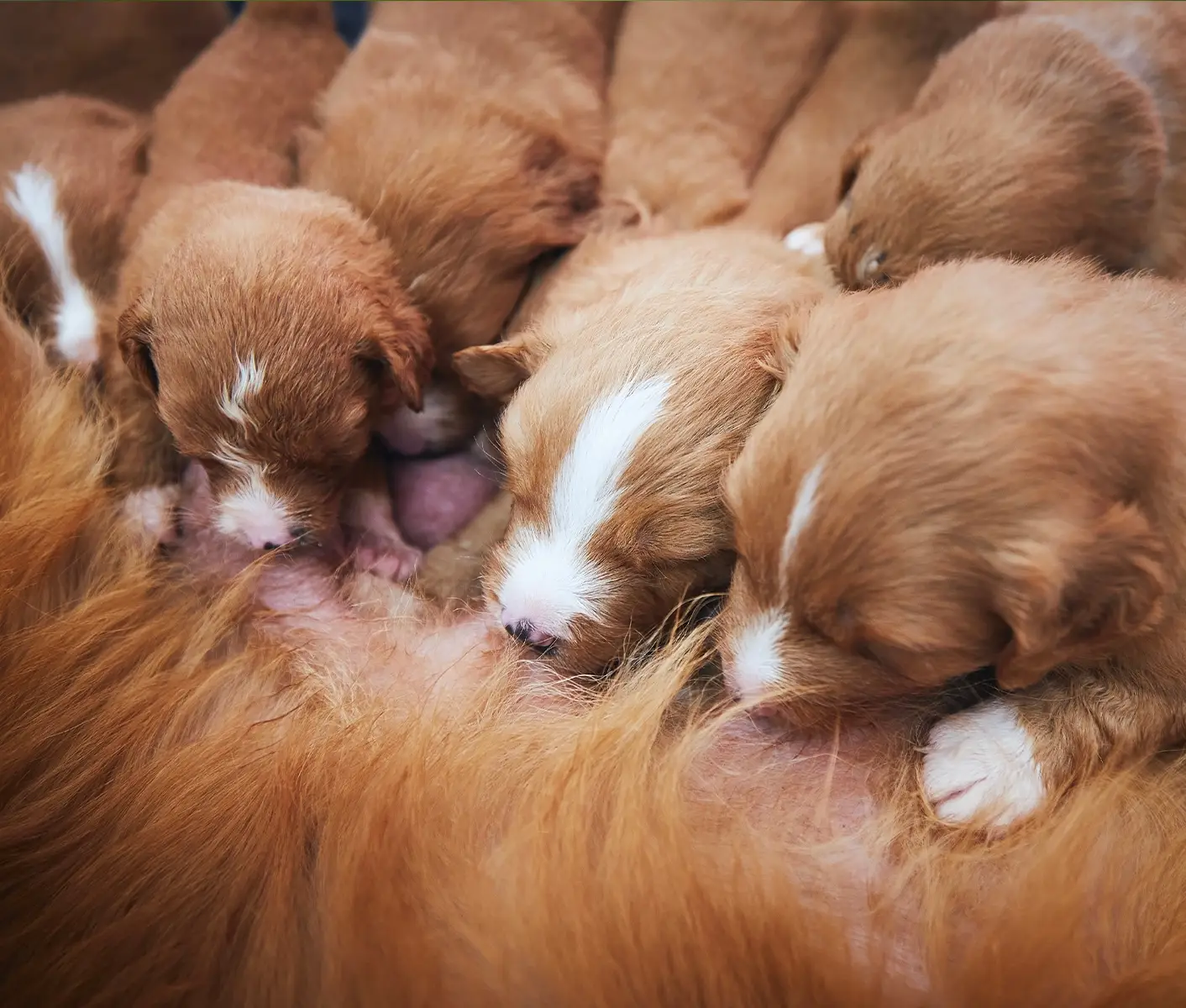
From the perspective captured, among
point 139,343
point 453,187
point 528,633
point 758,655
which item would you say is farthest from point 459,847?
point 453,187

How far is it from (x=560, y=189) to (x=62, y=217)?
89cm

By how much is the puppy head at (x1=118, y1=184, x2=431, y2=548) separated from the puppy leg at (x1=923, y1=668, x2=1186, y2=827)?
3.05 feet

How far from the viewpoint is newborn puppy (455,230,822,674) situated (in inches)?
49.9

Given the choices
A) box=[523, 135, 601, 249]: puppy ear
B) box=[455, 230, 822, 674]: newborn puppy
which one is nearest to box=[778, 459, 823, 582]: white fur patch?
box=[455, 230, 822, 674]: newborn puppy

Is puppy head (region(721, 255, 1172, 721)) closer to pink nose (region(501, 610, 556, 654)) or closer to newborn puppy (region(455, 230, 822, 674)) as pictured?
newborn puppy (region(455, 230, 822, 674))

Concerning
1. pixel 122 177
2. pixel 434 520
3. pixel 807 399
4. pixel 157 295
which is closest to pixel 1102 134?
pixel 807 399

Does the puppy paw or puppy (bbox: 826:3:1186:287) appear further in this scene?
the puppy paw

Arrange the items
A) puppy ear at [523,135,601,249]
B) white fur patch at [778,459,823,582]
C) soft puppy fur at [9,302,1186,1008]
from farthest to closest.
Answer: puppy ear at [523,135,601,249] → white fur patch at [778,459,823,582] → soft puppy fur at [9,302,1186,1008]

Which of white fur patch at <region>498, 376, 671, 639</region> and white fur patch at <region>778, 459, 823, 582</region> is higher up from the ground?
white fur patch at <region>778, 459, 823, 582</region>

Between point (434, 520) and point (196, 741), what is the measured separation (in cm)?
64

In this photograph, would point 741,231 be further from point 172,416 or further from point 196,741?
point 196,741

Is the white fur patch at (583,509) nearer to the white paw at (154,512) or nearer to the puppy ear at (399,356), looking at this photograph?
the puppy ear at (399,356)

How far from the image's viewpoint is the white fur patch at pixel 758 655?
1.18 metres

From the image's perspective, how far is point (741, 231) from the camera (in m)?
1.75
